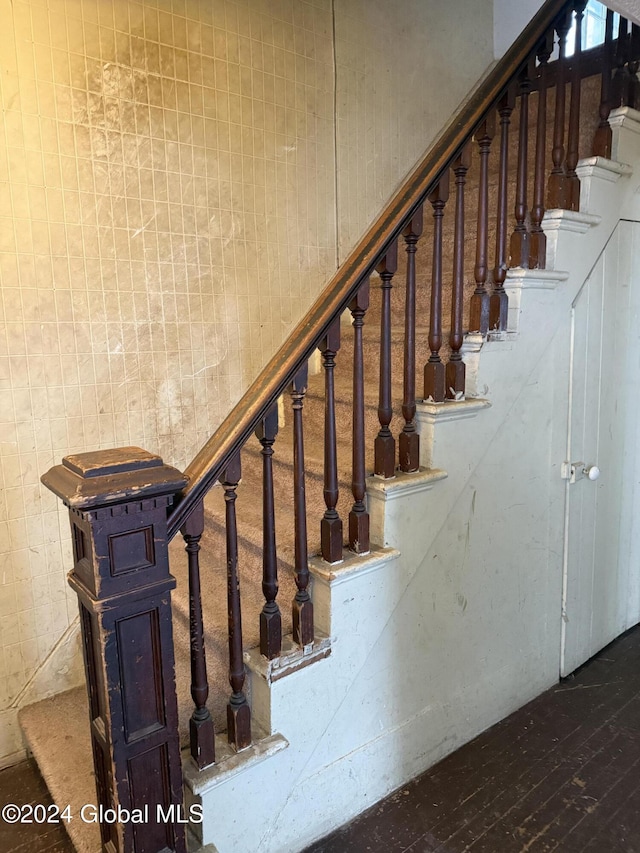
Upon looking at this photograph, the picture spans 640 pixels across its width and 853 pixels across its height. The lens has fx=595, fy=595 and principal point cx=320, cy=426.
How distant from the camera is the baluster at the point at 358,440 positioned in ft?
5.50

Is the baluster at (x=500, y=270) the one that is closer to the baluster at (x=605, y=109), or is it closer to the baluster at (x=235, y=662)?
the baluster at (x=605, y=109)

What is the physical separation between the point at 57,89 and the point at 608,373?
93.2 inches

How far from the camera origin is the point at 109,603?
122 cm

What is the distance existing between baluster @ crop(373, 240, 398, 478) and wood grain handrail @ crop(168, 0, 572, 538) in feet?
0.22

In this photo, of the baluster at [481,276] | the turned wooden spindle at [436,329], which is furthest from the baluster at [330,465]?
the baluster at [481,276]

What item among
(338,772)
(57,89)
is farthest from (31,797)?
(57,89)

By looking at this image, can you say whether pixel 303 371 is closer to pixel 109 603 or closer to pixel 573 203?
pixel 109 603

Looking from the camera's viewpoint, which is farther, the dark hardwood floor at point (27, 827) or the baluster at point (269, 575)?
the dark hardwood floor at point (27, 827)

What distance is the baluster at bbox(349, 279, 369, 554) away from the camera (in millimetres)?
1678

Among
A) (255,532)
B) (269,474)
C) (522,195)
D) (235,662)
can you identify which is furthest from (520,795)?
(522,195)

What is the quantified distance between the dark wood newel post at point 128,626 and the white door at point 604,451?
5.95 feet

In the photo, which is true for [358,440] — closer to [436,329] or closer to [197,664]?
[436,329]

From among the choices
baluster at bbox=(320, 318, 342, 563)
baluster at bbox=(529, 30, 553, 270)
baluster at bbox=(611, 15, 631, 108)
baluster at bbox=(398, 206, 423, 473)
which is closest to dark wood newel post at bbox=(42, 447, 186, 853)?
baluster at bbox=(320, 318, 342, 563)

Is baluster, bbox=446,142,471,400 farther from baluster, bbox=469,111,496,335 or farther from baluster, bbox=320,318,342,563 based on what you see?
baluster, bbox=320,318,342,563
